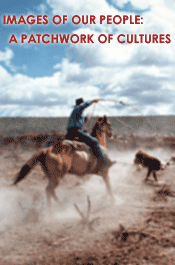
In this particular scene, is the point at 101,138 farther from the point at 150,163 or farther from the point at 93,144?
the point at 150,163

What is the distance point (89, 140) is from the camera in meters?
7.75

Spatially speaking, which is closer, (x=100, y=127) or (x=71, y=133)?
(x=71, y=133)

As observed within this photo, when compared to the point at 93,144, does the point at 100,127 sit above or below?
above

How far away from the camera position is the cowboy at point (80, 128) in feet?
24.1

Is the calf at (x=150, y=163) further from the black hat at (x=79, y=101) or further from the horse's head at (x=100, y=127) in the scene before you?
the black hat at (x=79, y=101)

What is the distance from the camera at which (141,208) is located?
7.59 m

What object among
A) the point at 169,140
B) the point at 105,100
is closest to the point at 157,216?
the point at 105,100

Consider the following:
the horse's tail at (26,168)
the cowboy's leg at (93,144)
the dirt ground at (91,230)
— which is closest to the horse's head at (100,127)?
the cowboy's leg at (93,144)

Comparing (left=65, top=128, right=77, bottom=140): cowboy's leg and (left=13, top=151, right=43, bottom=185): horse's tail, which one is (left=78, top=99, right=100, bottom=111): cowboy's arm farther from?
(left=13, top=151, right=43, bottom=185): horse's tail

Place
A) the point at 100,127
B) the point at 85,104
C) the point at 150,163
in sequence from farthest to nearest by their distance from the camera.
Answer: the point at 150,163 < the point at 100,127 < the point at 85,104

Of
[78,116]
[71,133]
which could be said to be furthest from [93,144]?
[78,116]

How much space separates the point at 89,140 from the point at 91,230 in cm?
268

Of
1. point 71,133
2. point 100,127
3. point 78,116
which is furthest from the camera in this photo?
point 100,127

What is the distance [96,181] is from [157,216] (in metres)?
6.00
